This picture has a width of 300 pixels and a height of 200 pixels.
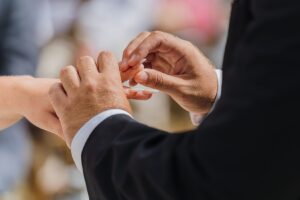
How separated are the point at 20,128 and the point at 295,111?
156 cm

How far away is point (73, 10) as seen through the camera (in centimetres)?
285

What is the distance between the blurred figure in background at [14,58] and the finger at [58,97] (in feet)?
3.46

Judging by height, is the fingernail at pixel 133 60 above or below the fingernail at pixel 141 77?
above

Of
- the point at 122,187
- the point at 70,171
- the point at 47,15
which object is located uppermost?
the point at 122,187

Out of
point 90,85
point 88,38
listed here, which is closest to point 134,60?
point 90,85

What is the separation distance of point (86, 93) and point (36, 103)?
326 millimetres

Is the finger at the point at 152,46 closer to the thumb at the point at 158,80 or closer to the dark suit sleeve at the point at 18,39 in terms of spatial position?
the thumb at the point at 158,80

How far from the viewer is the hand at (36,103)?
4.17 feet

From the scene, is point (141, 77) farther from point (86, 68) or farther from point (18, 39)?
point (18, 39)

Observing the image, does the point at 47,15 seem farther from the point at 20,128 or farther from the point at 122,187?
the point at 122,187

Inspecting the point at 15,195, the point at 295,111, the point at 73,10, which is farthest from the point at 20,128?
the point at 295,111

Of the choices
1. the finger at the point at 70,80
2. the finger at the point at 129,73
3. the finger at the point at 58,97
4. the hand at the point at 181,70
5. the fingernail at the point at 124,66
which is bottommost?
the hand at the point at 181,70

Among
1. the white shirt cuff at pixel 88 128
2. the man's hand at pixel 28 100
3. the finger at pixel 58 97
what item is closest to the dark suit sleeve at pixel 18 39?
the man's hand at pixel 28 100

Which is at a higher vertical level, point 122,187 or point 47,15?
point 122,187
